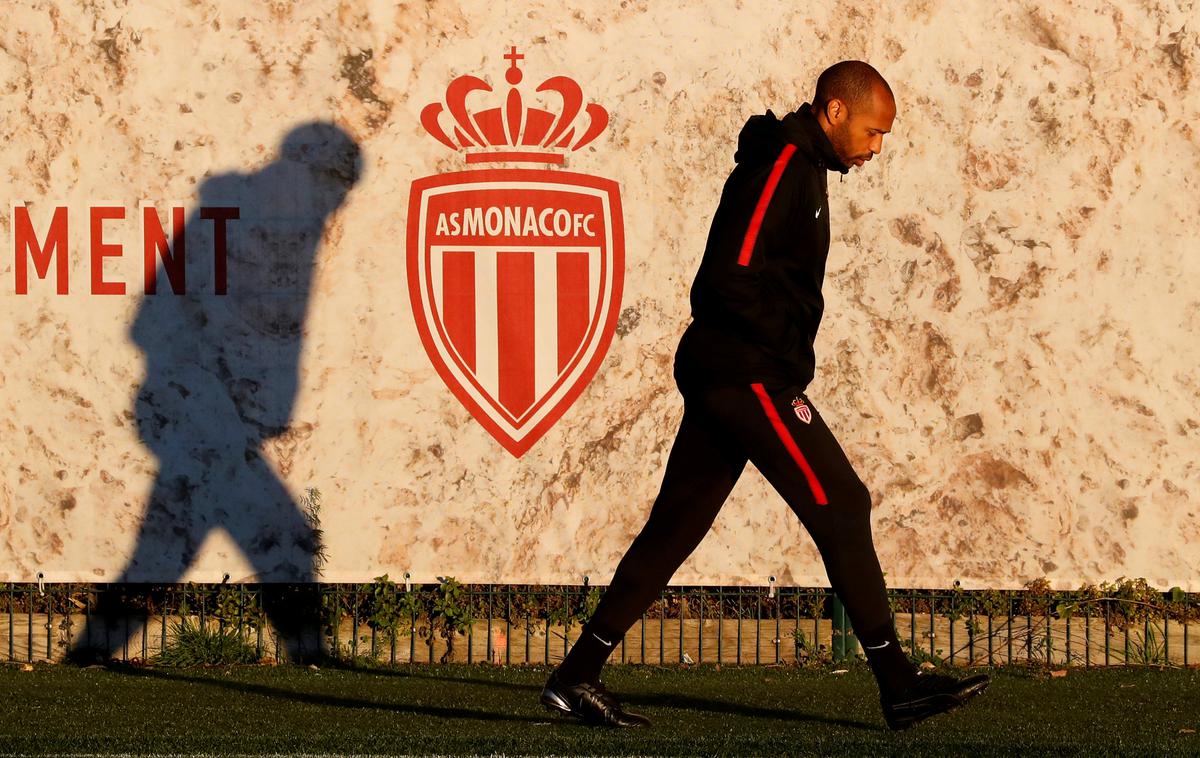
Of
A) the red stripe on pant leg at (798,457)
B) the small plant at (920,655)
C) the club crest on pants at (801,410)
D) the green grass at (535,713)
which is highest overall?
the club crest on pants at (801,410)

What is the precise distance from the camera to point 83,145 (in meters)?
6.97

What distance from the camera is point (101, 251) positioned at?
6.98m

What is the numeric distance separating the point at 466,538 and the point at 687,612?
98cm

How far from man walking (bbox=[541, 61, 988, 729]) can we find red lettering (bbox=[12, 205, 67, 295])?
3.17 meters

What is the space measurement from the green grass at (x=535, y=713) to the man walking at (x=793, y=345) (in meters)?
0.31

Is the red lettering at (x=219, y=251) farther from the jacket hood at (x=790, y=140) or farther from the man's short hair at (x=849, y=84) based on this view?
the man's short hair at (x=849, y=84)

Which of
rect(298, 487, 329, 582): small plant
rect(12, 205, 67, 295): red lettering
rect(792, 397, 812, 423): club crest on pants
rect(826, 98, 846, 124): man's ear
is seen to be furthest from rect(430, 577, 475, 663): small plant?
rect(826, 98, 846, 124): man's ear

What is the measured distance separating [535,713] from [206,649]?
1952 mm

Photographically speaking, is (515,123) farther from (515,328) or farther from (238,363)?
(238,363)

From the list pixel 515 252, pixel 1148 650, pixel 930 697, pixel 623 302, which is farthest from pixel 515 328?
pixel 1148 650

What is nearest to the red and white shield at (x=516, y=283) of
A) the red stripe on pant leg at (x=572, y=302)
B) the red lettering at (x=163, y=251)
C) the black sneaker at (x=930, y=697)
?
the red stripe on pant leg at (x=572, y=302)

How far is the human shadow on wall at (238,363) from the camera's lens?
22.7ft

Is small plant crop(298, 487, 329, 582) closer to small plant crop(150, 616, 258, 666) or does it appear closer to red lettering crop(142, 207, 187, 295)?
small plant crop(150, 616, 258, 666)

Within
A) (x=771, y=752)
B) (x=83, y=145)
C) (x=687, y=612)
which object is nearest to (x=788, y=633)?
(x=687, y=612)
